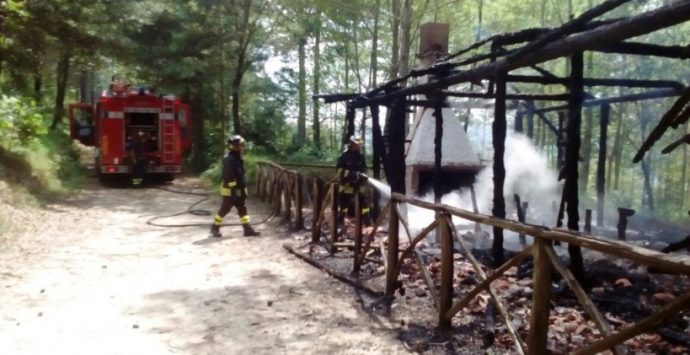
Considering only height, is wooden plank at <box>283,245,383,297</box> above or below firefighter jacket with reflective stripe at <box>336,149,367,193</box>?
below

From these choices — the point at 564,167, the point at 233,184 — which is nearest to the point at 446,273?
the point at 564,167

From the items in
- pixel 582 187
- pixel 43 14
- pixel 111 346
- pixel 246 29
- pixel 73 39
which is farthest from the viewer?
pixel 582 187

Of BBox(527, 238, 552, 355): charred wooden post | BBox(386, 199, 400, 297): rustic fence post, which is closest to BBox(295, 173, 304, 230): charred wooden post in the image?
BBox(386, 199, 400, 297): rustic fence post

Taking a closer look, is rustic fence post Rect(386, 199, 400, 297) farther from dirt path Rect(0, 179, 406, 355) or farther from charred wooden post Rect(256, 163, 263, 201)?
charred wooden post Rect(256, 163, 263, 201)

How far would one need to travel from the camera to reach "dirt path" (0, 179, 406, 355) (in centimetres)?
477

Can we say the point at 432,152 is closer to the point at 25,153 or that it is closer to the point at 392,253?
the point at 392,253

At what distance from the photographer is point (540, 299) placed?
353 cm

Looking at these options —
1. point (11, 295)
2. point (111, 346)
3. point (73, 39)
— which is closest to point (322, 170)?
point (73, 39)

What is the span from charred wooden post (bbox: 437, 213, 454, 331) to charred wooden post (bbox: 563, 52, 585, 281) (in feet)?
5.23

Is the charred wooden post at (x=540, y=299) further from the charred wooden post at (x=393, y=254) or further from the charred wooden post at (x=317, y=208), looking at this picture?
the charred wooden post at (x=317, y=208)

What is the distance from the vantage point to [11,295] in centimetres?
602

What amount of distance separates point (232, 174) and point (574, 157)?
20.7 ft

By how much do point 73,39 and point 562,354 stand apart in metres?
14.0

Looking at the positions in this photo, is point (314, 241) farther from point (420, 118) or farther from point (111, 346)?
point (420, 118)
